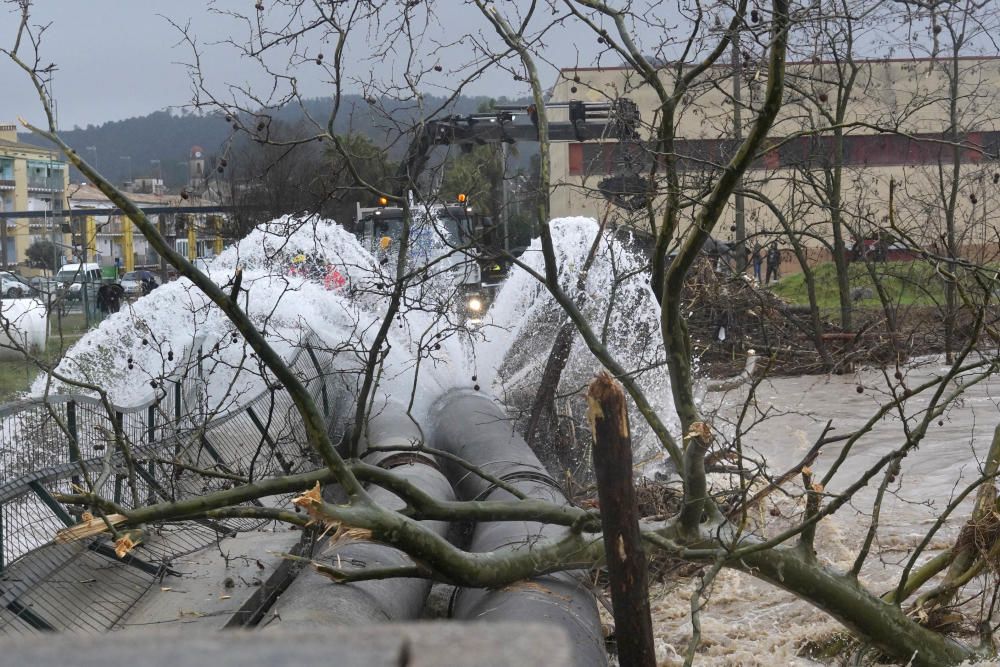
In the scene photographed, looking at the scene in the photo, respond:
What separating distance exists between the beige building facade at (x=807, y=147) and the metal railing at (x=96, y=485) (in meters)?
3.00

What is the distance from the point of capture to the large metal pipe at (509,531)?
17.6ft

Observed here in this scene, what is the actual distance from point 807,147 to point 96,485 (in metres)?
15.4

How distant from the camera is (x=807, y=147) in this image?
1919cm

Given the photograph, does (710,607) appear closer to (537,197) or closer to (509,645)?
(537,197)

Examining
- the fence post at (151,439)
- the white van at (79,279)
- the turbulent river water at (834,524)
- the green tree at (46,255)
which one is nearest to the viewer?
the turbulent river water at (834,524)

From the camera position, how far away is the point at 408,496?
5.96 m

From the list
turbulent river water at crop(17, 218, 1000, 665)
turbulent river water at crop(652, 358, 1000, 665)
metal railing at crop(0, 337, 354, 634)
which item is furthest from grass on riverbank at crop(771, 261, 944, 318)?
metal railing at crop(0, 337, 354, 634)

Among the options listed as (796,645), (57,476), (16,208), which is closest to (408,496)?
(57,476)

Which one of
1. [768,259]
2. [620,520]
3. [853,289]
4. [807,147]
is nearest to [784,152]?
[807,147]

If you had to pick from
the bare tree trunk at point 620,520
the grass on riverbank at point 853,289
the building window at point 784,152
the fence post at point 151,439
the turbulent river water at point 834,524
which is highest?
the building window at point 784,152

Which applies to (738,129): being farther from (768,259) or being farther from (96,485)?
(768,259)

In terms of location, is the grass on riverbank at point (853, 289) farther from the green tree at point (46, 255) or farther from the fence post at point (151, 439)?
the fence post at point (151, 439)

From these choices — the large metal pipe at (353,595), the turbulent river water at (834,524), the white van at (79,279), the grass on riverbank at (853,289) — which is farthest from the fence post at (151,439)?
the grass on riverbank at (853,289)

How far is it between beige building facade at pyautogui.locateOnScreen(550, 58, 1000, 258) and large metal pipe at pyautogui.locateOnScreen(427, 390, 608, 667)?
78.6 inches
